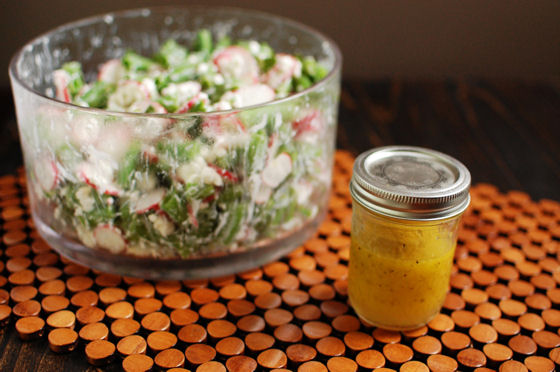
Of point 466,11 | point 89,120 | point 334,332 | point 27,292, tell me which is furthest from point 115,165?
point 466,11

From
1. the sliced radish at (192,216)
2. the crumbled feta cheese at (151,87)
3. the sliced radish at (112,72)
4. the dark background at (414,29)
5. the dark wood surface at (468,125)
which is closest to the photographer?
the sliced radish at (192,216)

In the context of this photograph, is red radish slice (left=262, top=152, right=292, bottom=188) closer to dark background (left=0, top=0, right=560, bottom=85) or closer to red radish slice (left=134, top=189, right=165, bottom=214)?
red radish slice (left=134, top=189, right=165, bottom=214)

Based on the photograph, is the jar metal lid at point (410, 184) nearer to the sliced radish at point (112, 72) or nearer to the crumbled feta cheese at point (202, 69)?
the crumbled feta cheese at point (202, 69)

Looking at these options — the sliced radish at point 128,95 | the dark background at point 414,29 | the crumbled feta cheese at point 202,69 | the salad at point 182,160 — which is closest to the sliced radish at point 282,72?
the salad at point 182,160

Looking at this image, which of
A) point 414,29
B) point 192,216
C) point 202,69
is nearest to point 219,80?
point 202,69

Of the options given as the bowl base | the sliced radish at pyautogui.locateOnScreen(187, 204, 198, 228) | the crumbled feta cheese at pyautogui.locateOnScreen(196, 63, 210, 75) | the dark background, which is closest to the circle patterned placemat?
the bowl base

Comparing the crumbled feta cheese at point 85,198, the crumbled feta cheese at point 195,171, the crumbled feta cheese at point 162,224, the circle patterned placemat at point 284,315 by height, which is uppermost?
the crumbled feta cheese at point 195,171

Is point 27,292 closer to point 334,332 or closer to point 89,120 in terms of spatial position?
point 89,120
